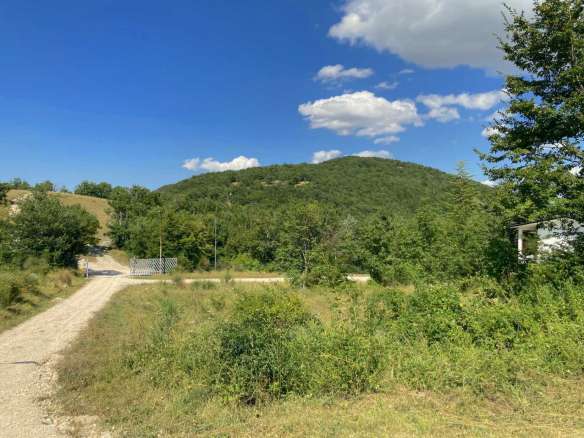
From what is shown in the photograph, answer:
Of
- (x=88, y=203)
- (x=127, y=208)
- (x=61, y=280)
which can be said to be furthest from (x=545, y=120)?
(x=88, y=203)

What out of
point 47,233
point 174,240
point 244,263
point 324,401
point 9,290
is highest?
point 47,233

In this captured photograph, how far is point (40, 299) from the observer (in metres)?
14.2

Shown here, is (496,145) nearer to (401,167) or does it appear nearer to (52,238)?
(52,238)

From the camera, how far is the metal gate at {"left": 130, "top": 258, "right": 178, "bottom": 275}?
30.8 metres

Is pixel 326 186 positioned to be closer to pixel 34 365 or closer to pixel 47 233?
pixel 47 233

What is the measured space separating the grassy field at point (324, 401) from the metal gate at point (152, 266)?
1012 inches

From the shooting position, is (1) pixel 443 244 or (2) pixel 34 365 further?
(1) pixel 443 244

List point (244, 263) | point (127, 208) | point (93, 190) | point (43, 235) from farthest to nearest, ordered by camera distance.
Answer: point (93, 190) < point (127, 208) < point (244, 263) < point (43, 235)

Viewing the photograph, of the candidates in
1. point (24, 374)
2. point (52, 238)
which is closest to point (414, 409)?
point (24, 374)

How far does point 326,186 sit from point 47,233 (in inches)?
1941

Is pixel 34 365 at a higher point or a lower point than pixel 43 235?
lower

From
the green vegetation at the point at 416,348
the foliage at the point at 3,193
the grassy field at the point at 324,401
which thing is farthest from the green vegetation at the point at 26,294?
the foliage at the point at 3,193

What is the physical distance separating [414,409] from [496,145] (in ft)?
26.7

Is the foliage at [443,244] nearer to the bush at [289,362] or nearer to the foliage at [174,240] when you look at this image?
the bush at [289,362]
